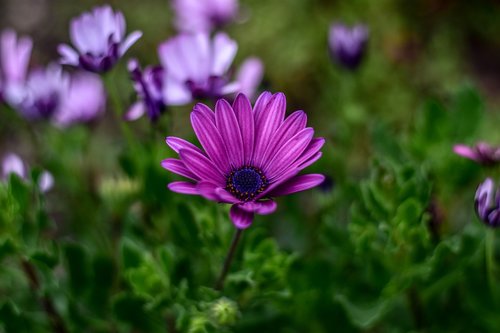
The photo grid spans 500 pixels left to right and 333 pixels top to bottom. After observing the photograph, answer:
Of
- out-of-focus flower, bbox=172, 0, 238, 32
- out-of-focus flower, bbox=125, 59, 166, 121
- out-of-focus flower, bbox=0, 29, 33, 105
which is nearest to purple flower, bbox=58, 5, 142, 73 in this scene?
out-of-focus flower, bbox=125, 59, 166, 121

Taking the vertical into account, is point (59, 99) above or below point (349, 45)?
below

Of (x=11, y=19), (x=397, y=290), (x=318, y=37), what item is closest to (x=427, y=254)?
(x=397, y=290)

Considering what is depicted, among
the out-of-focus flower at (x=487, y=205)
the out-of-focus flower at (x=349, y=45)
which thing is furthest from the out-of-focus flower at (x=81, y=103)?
the out-of-focus flower at (x=487, y=205)

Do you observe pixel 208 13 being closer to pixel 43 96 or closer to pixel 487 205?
pixel 43 96

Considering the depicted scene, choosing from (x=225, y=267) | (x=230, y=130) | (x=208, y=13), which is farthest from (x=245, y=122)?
(x=208, y=13)

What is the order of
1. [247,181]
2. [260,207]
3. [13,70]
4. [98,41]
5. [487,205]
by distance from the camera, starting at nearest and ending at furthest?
[260,207], [247,181], [487,205], [98,41], [13,70]

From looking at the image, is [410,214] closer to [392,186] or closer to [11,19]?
[392,186]

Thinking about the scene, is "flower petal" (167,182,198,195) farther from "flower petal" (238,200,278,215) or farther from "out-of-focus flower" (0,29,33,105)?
"out-of-focus flower" (0,29,33,105)
